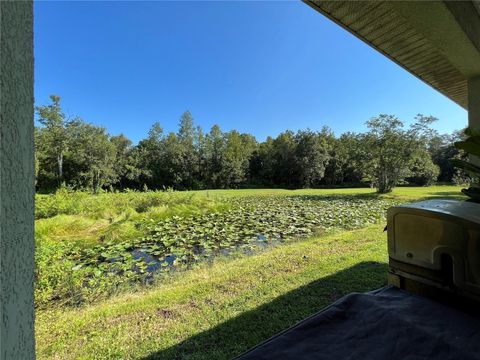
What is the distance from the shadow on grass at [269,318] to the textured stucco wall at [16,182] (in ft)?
4.91

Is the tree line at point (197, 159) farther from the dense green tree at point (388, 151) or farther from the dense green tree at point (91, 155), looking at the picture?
the dense green tree at point (388, 151)

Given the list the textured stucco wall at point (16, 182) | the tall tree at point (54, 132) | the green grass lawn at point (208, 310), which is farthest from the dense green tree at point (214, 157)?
the textured stucco wall at point (16, 182)

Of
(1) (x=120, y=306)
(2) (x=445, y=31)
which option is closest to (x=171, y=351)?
(1) (x=120, y=306)

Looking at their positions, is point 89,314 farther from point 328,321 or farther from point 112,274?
point 328,321

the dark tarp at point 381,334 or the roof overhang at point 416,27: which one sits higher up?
the roof overhang at point 416,27

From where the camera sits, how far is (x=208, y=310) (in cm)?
247

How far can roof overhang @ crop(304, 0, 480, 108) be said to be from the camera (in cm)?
195

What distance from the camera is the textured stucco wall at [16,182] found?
57 centimetres

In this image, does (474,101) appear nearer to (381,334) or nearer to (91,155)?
(381,334)

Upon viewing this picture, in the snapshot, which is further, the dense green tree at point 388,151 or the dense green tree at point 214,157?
the dense green tree at point 214,157

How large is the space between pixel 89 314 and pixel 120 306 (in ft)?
0.94

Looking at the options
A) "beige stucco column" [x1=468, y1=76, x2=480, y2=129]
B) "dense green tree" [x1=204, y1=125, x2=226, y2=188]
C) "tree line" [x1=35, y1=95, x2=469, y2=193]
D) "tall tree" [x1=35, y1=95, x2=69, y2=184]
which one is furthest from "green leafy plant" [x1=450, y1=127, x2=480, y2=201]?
"dense green tree" [x1=204, y1=125, x2=226, y2=188]

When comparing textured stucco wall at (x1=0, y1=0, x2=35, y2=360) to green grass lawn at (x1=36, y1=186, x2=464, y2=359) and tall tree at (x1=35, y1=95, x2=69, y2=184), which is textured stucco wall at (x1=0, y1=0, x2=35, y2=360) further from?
tall tree at (x1=35, y1=95, x2=69, y2=184)

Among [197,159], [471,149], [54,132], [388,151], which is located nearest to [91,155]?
[54,132]
